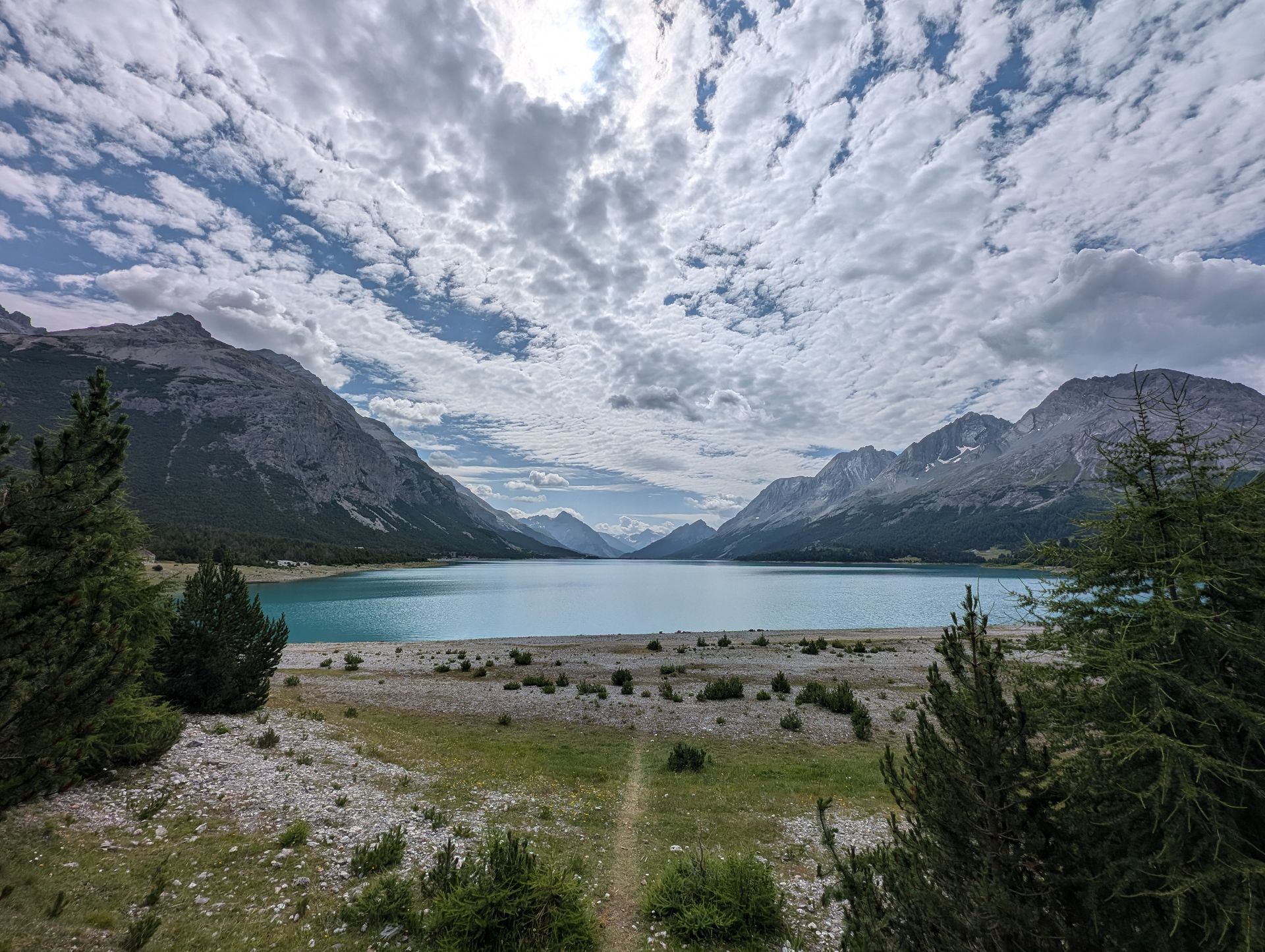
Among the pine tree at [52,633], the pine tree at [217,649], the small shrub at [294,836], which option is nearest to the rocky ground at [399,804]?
the small shrub at [294,836]

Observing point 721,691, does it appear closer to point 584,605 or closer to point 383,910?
point 383,910

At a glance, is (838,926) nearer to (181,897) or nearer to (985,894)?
(985,894)

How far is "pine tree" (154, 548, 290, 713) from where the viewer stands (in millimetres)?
18234

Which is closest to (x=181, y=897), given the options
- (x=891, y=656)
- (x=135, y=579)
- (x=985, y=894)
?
→ (x=135, y=579)

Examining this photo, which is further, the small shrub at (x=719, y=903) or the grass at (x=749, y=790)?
the grass at (x=749, y=790)

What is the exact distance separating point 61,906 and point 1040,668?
13.3 m

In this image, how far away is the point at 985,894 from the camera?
4918 millimetres

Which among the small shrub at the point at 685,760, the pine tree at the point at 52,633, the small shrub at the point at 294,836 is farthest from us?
the small shrub at the point at 685,760

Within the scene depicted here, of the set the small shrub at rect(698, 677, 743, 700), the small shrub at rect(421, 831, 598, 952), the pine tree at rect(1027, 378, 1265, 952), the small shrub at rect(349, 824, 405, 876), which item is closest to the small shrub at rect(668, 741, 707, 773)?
the small shrub at rect(421, 831, 598, 952)

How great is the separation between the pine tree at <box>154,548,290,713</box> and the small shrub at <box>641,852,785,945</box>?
1723cm

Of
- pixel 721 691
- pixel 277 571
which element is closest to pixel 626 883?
pixel 721 691

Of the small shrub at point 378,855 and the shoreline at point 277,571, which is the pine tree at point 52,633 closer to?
the small shrub at point 378,855

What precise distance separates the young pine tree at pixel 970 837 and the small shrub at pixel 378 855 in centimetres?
845

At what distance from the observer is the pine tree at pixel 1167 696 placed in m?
4.02
